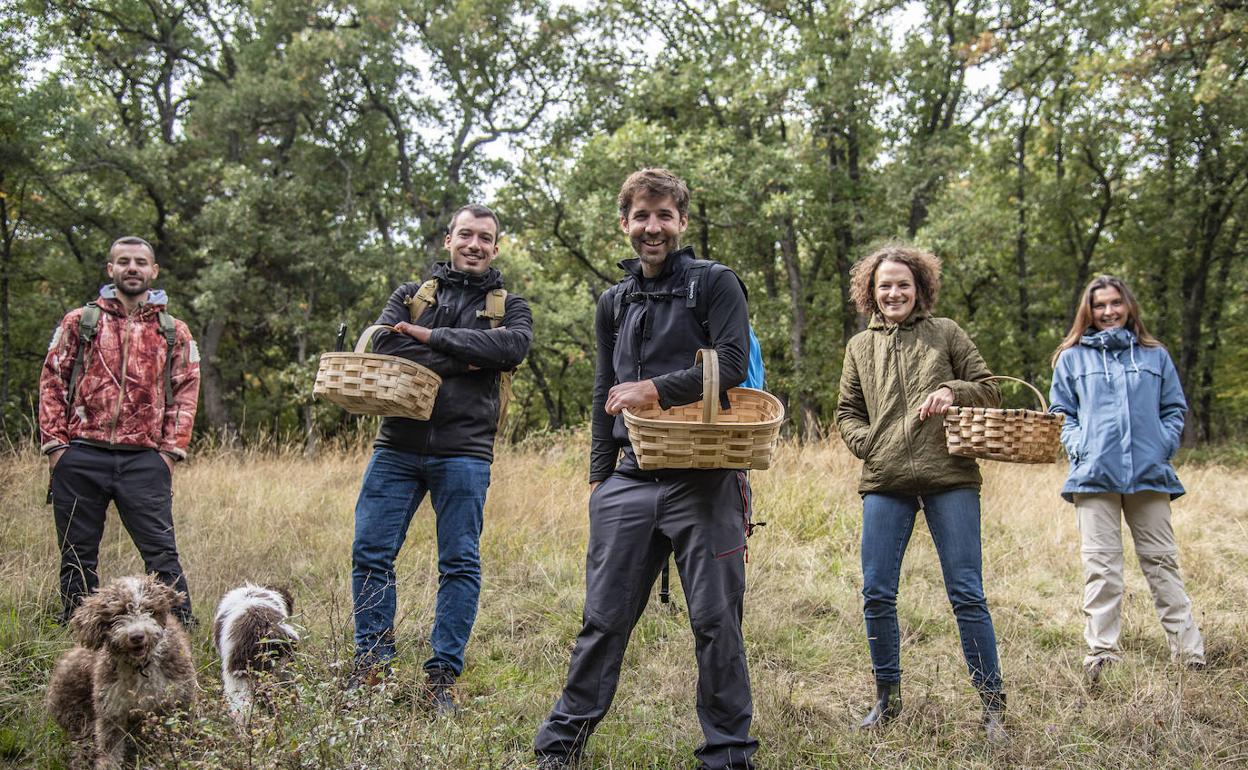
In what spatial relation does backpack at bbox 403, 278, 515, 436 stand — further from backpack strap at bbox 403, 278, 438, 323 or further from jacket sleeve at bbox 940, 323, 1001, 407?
jacket sleeve at bbox 940, 323, 1001, 407

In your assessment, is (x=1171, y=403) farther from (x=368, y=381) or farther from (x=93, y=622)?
(x=93, y=622)

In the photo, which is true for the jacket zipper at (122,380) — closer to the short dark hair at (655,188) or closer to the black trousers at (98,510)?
the black trousers at (98,510)

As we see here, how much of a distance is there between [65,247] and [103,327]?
16.6 metres

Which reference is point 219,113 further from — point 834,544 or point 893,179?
point 834,544

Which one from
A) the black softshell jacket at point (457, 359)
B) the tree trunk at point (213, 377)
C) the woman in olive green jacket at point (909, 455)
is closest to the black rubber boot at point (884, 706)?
the woman in olive green jacket at point (909, 455)

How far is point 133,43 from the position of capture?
18641 millimetres

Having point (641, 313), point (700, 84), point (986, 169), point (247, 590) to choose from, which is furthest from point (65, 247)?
point (986, 169)

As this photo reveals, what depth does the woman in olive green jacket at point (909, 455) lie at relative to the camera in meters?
3.18

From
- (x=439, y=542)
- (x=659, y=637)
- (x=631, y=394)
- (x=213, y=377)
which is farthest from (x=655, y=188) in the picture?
(x=213, y=377)

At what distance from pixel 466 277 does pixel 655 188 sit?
4.20ft

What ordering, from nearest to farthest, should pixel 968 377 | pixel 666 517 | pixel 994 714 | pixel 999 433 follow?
pixel 666 517, pixel 999 433, pixel 994 714, pixel 968 377

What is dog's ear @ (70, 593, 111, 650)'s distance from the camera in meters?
2.92

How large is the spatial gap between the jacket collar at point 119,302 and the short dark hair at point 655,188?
2597 millimetres

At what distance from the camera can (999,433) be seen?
303 centimetres
